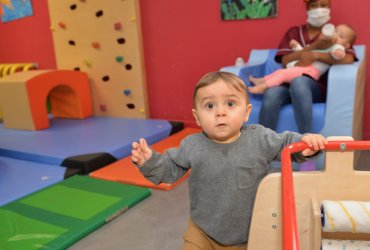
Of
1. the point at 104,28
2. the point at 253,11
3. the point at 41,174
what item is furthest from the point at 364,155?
the point at 104,28

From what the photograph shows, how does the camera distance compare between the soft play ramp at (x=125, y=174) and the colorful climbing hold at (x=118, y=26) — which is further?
the colorful climbing hold at (x=118, y=26)

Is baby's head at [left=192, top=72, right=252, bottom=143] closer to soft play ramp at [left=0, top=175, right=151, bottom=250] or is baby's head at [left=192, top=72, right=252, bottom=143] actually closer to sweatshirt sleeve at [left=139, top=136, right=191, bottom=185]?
sweatshirt sleeve at [left=139, top=136, right=191, bottom=185]

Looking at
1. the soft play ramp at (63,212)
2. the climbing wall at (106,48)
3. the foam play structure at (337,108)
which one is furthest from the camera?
the climbing wall at (106,48)

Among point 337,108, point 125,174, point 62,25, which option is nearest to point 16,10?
point 62,25

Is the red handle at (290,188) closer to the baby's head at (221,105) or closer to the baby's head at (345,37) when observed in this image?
the baby's head at (221,105)

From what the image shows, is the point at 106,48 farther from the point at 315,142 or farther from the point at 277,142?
the point at 315,142

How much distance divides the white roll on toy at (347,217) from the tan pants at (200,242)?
25 centimetres

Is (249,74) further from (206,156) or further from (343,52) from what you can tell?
(206,156)

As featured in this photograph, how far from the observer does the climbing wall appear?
10.5 feet

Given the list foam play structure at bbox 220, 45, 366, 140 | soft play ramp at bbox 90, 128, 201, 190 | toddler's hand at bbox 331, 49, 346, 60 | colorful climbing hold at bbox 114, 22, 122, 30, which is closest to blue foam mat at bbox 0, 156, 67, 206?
soft play ramp at bbox 90, 128, 201, 190

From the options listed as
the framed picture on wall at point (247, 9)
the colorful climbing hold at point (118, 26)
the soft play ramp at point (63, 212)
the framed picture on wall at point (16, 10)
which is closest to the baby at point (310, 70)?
the framed picture on wall at point (247, 9)

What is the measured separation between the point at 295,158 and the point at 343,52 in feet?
4.04

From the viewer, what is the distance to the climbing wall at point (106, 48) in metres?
3.21

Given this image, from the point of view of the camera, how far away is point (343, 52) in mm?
1951
